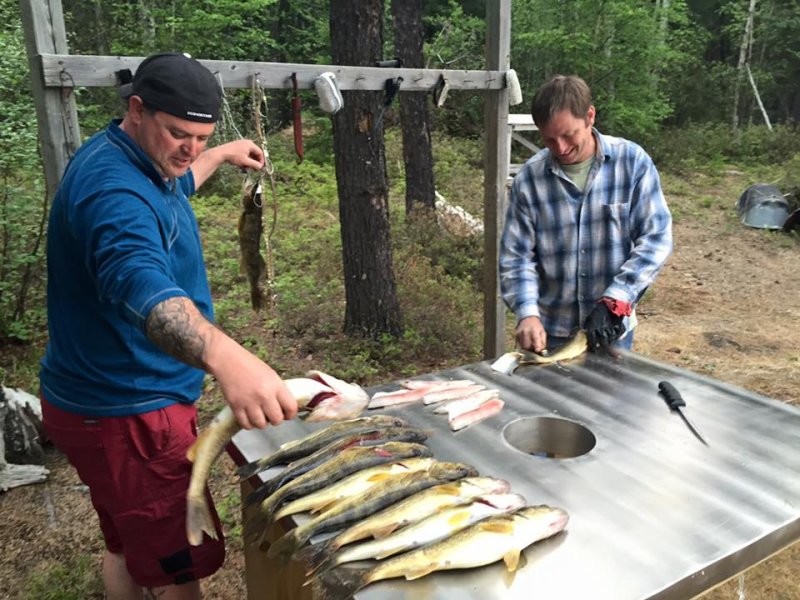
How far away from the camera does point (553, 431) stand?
2.58m

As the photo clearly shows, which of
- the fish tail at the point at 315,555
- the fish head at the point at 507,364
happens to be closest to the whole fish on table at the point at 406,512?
the fish tail at the point at 315,555

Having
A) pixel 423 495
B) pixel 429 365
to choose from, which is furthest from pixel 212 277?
pixel 423 495

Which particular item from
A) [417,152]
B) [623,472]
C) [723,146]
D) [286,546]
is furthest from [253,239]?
[723,146]

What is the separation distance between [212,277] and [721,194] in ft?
44.2

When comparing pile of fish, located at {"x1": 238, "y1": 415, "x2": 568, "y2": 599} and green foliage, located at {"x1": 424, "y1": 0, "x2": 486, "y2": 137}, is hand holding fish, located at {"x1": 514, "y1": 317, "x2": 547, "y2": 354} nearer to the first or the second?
pile of fish, located at {"x1": 238, "y1": 415, "x2": 568, "y2": 599}

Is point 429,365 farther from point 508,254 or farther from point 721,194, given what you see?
point 721,194

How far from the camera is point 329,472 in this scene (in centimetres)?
202

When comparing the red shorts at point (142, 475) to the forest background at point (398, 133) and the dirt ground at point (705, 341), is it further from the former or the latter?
the forest background at point (398, 133)

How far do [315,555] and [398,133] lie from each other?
16.3 metres

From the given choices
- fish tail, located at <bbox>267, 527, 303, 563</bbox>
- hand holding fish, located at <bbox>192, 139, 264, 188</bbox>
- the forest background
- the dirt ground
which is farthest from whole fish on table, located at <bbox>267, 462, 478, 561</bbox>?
the forest background

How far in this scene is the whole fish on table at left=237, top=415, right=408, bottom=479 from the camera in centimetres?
215

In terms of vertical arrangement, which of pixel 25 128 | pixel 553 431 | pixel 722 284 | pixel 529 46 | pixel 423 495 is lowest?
pixel 722 284

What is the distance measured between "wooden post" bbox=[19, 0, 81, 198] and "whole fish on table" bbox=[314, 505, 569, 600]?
243 centimetres

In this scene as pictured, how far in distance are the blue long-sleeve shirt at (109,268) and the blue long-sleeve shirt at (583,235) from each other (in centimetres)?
184
